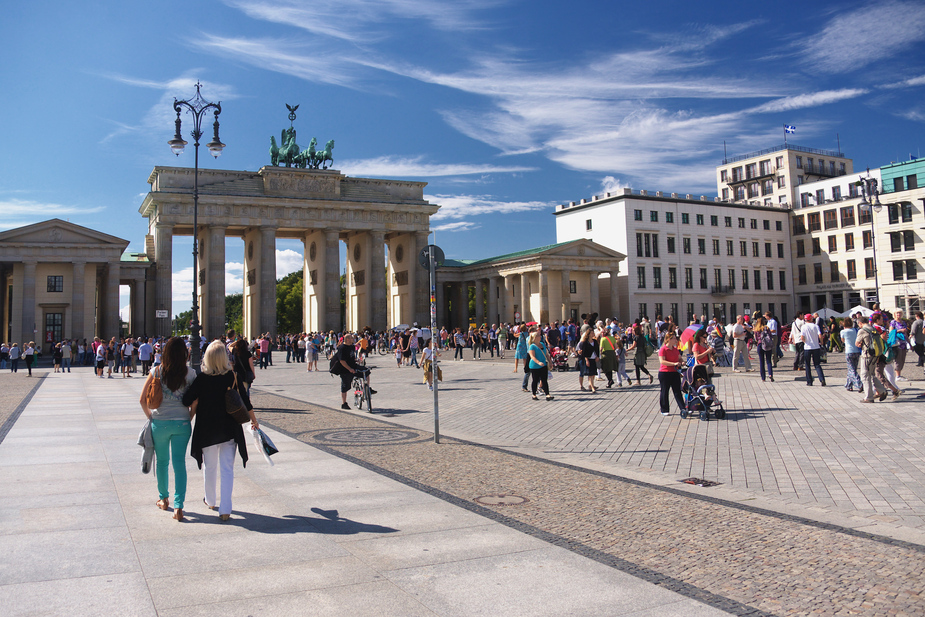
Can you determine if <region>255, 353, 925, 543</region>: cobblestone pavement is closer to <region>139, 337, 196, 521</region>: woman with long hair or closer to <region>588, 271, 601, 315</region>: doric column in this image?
<region>139, 337, 196, 521</region>: woman with long hair

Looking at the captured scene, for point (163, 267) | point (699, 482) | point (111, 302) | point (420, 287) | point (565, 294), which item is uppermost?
point (163, 267)

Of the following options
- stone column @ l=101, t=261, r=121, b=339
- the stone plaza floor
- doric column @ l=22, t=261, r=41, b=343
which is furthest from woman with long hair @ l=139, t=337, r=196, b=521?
stone column @ l=101, t=261, r=121, b=339

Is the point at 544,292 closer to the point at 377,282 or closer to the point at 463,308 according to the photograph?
the point at 463,308

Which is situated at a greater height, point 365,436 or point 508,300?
point 508,300

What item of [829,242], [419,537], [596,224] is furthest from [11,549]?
[829,242]

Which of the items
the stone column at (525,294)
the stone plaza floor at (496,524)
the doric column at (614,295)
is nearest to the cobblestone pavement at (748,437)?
the stone plaza floor at (496,524)

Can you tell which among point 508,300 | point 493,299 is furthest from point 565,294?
point 493,299

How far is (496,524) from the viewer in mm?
6258

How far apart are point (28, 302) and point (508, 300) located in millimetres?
42874

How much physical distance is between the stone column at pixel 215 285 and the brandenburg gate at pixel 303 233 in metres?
0.09

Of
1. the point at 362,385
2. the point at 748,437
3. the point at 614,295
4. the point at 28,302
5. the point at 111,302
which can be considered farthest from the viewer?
the point at 614,295

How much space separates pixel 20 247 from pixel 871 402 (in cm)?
5570

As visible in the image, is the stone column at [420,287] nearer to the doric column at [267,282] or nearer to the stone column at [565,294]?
the stone column at [565,294]

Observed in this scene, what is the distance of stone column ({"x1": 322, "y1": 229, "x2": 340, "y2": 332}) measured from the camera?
67.2 meters
